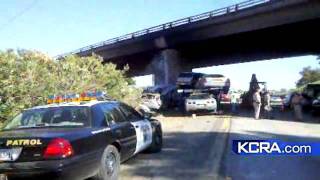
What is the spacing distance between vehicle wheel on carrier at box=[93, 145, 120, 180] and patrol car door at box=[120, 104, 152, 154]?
1.32 m

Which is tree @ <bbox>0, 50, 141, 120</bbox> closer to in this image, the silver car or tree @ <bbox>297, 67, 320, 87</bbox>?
the silver car

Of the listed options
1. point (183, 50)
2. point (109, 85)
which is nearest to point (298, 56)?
point (183, 50)

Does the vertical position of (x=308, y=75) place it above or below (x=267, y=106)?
above

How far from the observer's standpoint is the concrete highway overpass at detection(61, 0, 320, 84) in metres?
36.9

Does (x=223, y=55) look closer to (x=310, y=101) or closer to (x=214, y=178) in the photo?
(x=310, y=101)

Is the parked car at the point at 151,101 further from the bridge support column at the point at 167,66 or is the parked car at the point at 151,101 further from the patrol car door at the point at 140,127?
the patrol car door at the point at 140,127

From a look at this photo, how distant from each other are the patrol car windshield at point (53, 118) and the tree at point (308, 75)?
12659 cm

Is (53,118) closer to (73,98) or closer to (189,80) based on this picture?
(73,98)

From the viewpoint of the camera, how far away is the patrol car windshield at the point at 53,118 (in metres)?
8.41

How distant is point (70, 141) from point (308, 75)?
13571 centimetres

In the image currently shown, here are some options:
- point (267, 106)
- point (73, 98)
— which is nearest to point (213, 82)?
point (267, 106)

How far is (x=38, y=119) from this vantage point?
8.67m

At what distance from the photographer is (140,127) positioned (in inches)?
408

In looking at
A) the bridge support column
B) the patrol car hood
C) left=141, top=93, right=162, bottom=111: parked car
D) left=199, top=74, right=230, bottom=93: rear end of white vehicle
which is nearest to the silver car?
left=141, top=93, right=162, bottom=111: parked car
